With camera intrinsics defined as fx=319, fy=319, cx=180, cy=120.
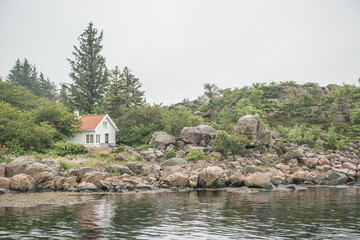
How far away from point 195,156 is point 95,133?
55.9 feet

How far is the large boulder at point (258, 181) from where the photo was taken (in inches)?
1047

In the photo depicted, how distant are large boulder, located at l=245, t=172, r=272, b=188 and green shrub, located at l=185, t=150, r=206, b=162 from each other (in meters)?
9.22

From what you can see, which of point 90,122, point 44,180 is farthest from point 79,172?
point 90,122

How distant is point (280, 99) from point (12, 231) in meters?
67.9

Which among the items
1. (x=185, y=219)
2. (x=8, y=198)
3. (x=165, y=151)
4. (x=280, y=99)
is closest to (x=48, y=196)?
(x=8, y=198)

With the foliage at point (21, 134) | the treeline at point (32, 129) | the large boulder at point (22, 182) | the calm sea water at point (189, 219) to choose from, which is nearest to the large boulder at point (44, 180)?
the large boulder at point (22, 182)

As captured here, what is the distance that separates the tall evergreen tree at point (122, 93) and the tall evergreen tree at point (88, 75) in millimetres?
2220

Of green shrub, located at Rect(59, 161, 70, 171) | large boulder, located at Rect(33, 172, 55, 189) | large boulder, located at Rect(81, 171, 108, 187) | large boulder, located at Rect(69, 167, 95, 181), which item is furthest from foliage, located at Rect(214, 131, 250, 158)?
large boulder, located at Rect(33, 172, 55, 189)

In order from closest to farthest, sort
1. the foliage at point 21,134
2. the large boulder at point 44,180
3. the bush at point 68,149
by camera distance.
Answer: the large boulder at point 44,180 < the foliage at point 21,134 < the bush at point 68,149

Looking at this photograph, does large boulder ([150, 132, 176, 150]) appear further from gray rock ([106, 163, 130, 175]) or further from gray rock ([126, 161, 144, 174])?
gray rock ([106, 163, 130, 175])

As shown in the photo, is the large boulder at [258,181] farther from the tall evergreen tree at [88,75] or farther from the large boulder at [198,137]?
the tall evergreen tree at [88,75]

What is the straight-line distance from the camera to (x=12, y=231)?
11.4m

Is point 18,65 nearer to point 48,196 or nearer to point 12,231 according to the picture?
point 48,196

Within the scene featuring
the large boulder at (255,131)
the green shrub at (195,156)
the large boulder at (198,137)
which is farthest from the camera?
the large boulder at (198,137)
